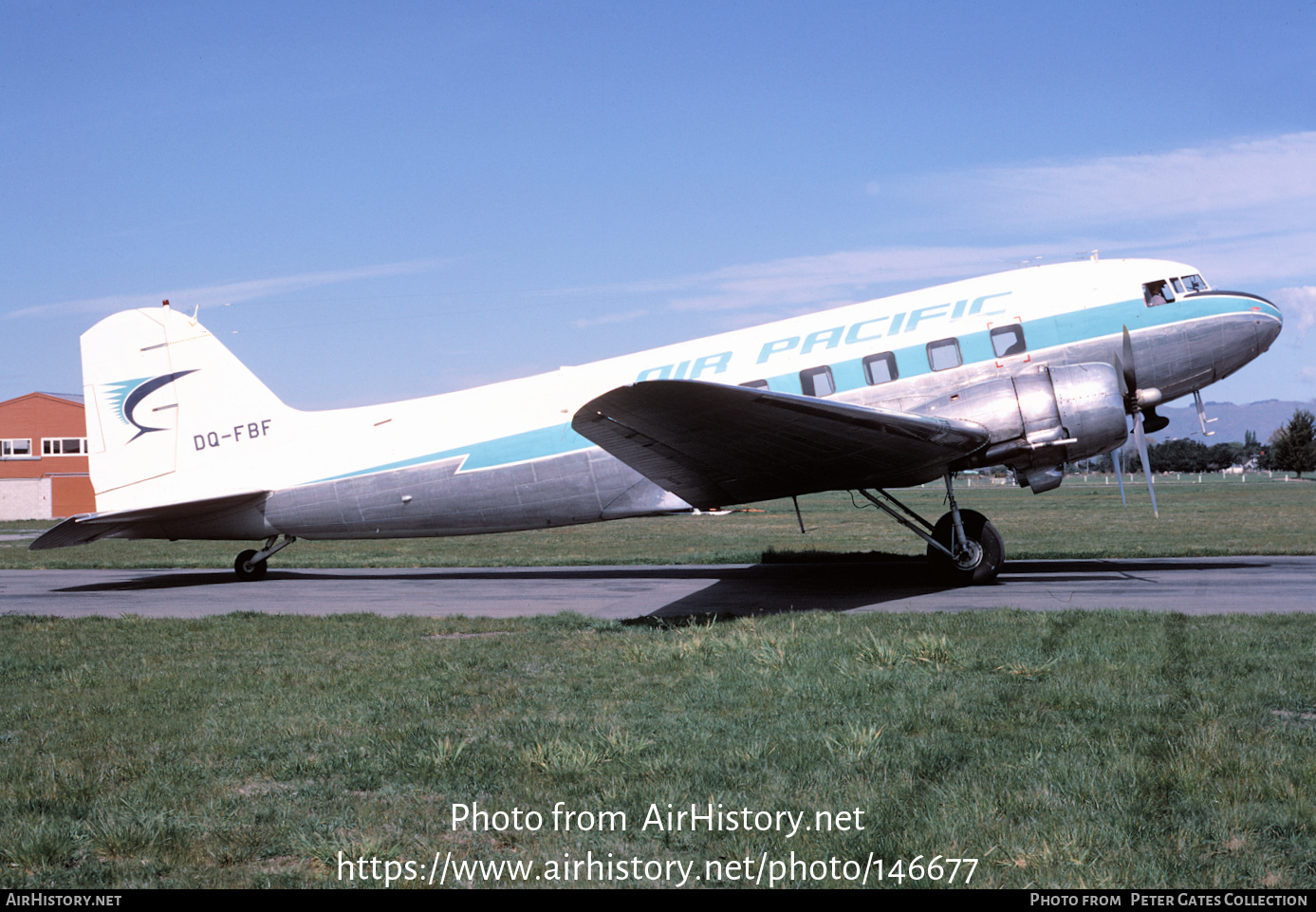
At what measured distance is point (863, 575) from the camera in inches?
662

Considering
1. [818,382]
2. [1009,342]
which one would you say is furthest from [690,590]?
[1009,342]

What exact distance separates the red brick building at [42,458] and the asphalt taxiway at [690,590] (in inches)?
2065

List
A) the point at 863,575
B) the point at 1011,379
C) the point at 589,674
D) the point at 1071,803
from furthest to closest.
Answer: the point at 863,575 < the point at 1011,379 < the point at 589,674 < the point at 1071,803

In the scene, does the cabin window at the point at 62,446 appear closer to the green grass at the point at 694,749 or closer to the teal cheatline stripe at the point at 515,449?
the teal cheatline stripe at the point at 515,449

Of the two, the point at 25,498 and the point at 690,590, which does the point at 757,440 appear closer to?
the point at 690,590

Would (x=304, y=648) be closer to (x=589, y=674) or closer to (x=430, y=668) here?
(x=430, y=668)

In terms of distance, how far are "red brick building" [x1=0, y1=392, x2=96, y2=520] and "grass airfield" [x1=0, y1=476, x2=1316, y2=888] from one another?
63788 millimetres

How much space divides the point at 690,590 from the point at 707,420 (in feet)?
15.7

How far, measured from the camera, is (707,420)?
11570 millimetres

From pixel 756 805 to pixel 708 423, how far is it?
6.92 m

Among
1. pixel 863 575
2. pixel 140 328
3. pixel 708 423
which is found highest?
pixel 140 328

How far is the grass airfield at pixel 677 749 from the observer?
453cm
